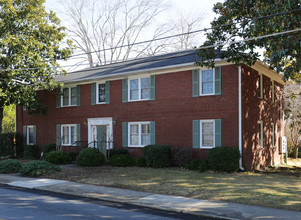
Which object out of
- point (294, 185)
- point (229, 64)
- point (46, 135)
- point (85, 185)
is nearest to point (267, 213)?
point (294, 185)

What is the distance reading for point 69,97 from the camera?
76.8 feet

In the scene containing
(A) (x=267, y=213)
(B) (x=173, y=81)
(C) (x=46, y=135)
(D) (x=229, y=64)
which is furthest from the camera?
(C) (x=46, y=135)

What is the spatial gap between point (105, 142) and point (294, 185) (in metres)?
11.9

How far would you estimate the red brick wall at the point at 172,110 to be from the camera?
54.1 feet

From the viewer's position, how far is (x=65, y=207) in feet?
29.5

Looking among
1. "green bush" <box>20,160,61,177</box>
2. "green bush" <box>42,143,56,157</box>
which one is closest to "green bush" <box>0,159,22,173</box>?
"green bush" <box>20,160,61,177</box>

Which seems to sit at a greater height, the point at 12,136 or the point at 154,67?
the point at 154,67

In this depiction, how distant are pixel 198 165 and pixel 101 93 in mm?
8799

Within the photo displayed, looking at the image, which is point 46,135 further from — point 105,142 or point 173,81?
point 173,81

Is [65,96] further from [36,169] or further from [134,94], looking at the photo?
[36,169]

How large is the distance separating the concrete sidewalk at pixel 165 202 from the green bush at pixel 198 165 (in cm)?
550

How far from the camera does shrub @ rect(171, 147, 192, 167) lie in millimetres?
17016

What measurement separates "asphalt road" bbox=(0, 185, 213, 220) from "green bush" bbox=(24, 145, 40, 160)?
1382cm

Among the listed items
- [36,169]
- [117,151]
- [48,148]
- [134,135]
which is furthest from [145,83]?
[48,148]
